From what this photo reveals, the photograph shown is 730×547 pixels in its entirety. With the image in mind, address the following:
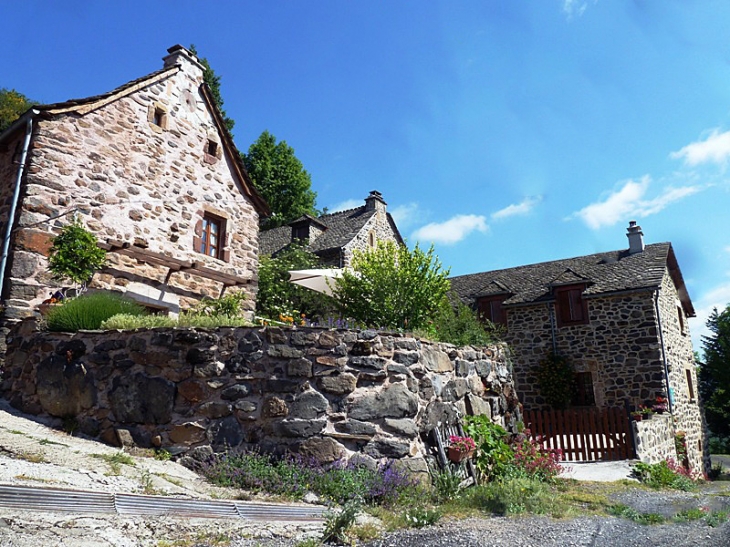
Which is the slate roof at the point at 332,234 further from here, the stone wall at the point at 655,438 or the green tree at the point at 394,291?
the stone wall at the point at 655,438

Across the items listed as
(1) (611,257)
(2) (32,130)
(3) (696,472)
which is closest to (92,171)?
(2) (32,130)

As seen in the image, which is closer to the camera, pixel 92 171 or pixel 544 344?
pixel 92 171

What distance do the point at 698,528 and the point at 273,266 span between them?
15.4 m

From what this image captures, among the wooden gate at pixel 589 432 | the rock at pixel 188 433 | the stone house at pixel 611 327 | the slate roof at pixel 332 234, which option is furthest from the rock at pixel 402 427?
the slate roof at pixel 332 234

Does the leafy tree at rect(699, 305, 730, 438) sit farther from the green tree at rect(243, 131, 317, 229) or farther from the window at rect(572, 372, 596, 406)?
the green tree at rect(243, 131, 317, 229)

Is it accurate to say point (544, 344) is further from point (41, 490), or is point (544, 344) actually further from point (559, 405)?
point (41, 490)

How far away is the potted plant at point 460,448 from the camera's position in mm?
7086

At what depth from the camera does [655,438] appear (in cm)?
1411

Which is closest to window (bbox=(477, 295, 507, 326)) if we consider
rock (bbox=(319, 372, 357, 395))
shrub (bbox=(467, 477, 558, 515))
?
shrub (bbox=(467, 477, 558, 515))

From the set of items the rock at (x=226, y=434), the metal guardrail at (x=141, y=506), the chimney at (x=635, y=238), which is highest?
the chimney at (x=635, y=238)

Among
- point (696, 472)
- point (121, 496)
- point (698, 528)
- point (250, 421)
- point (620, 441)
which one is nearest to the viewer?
point (121, 496)

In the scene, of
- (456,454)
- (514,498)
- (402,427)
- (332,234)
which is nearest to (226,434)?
(402,427)

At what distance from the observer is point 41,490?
4.27 m

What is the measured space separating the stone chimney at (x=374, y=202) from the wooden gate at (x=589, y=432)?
13136mm
